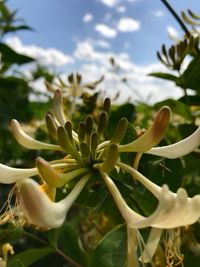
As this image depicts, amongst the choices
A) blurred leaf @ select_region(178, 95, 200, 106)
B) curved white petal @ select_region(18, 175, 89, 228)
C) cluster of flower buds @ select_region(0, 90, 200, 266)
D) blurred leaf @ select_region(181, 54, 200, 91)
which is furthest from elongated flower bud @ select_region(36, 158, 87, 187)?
blurred leaf @ select_region(178, 95, 200, 106)

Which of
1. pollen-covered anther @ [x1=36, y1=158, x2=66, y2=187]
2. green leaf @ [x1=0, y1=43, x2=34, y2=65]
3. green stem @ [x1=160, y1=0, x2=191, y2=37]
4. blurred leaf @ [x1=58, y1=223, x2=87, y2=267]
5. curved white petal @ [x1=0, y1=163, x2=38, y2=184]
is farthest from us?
green leaf @ [x1=0, y1=43, x2=34, y2=65]

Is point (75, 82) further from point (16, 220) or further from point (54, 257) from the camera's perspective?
point (16, 220)

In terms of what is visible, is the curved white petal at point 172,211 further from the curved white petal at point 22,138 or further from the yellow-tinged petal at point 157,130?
the curved white petal at point 22,138

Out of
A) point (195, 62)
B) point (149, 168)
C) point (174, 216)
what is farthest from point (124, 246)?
point (195, 62)

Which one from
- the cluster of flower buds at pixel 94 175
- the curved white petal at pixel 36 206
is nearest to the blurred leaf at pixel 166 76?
the cluster of flower buds at pixel 94 175

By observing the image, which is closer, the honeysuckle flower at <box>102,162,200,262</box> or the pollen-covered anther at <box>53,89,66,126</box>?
the honeysuckle flower at <box>102,162,200,262</box>

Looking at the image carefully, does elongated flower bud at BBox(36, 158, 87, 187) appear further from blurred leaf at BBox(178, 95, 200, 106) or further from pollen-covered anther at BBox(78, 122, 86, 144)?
blurred leaf at BBox(178, 95, 200, 106)
